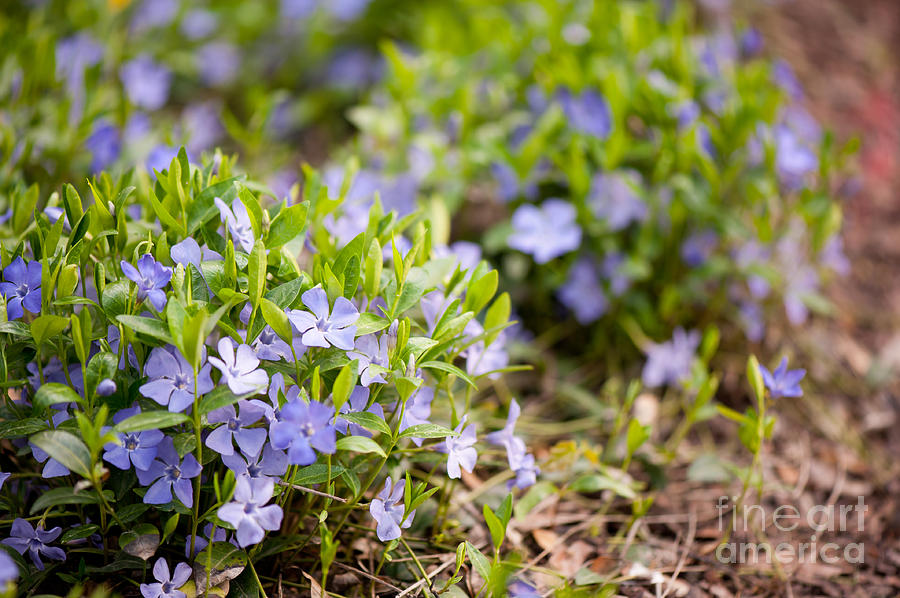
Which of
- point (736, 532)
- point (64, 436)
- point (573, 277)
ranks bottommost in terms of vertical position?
point (736, 532)

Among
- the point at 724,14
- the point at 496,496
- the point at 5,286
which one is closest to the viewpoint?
the point at 5,286

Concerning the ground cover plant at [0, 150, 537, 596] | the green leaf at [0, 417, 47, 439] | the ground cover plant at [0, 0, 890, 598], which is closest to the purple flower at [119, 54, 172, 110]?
the ground cover plant at [0, 0, 890, 598]

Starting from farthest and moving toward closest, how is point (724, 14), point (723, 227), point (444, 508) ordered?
point (724, 14), point (723, 227), point (444, 508)

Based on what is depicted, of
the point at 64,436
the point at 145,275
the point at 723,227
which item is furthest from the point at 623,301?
the point at 64,436

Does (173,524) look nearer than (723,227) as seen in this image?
Yes

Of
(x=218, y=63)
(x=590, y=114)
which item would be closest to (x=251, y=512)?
(x=590, y=114)

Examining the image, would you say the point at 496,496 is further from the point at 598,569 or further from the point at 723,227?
the point at 723,227
